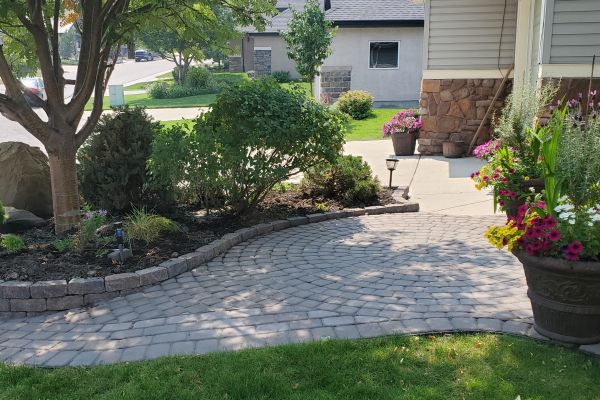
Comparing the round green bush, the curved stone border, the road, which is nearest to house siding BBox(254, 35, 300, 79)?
the round green bush

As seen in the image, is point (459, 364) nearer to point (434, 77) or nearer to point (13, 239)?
point (13, 239)

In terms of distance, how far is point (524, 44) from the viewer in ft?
34.7

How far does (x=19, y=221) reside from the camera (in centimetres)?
657

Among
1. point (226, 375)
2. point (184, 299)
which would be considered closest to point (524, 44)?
point (184, 299)

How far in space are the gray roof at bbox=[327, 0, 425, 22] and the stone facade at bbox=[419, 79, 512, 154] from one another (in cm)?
1099

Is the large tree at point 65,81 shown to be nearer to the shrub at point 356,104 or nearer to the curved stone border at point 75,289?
the curved stone border at point 75,289

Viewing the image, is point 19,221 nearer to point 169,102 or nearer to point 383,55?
point 383,55

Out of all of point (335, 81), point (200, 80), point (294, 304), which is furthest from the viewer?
point (200, 80)

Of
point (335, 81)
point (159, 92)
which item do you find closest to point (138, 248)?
point (335, 81)

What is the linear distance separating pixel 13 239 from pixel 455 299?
13.4 ft

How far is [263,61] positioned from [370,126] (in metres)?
21.0

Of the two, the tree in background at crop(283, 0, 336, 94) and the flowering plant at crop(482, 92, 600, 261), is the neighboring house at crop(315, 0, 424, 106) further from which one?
the flowering plant at crop(482, 92, 600, 261)

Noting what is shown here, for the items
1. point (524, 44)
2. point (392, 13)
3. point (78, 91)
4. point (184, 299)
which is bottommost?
point (184, 299)

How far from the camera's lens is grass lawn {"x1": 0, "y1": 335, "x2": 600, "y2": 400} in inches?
124
